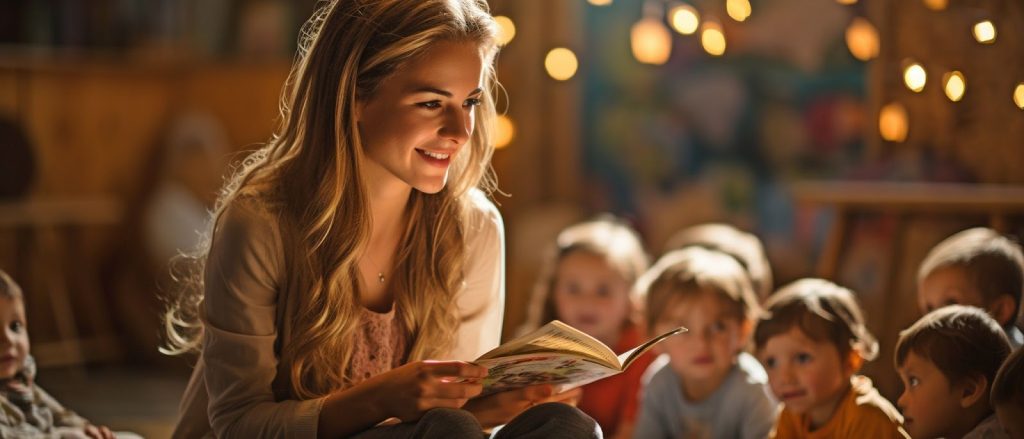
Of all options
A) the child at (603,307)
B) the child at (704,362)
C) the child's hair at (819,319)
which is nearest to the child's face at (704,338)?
the child at (704,362)

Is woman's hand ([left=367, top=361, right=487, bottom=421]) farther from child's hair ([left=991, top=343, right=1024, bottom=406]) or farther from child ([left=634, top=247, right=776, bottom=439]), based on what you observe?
child ([left=634, top=247, right=776, bottom=439])

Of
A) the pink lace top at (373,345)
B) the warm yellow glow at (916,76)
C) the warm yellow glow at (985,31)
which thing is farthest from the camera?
the warm yellow glow at (916,76)

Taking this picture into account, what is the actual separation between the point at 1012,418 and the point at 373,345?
1.04 metres

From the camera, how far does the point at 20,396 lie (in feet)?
7.54

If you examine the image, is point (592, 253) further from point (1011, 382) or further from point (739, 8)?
point (1011, 382)

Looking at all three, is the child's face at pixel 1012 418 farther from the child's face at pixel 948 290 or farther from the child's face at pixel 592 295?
the child's face at pixel 592 295

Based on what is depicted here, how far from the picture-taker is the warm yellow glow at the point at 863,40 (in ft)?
12.1

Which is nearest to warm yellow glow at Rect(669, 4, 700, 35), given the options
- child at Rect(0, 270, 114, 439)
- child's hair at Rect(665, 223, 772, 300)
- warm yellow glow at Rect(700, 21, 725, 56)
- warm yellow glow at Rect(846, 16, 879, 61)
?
warm yellow glow at Rect(700, 21, 725, 56)

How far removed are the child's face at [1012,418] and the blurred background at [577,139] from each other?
1209 millimetres

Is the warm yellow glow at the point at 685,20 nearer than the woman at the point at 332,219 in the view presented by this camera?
No

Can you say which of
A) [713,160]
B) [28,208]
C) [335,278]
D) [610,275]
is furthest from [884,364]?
A: [28,208]

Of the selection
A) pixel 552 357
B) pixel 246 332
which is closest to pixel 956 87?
pixel 552 357

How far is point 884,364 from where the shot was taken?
11.1 ft

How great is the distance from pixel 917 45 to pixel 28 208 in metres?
3.20
